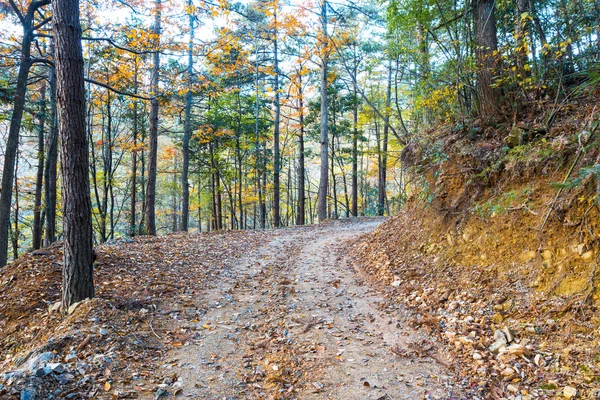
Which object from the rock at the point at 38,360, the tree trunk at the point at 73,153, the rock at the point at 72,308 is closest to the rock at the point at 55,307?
the tree trunk at the point at 73,153

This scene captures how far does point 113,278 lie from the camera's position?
561 cm

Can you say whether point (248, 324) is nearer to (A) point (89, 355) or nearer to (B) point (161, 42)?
(A) point (89, 355)

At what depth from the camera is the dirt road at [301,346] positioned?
2988 millimetres

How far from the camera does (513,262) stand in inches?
156

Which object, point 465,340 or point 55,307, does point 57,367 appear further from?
point 465,340

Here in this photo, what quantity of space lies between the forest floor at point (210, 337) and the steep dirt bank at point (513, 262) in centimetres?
49

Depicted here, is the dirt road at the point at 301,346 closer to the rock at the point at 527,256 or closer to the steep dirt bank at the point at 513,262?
the steep dirt bank at the point at 513,262

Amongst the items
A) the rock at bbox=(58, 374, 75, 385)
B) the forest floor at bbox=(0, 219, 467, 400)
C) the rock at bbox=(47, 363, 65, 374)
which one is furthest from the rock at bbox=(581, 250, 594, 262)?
the rock at bbox=(47, 363, 65, 374)

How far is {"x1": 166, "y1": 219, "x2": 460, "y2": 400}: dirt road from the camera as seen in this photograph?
9.80ft

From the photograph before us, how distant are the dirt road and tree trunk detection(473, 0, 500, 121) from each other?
150 inches

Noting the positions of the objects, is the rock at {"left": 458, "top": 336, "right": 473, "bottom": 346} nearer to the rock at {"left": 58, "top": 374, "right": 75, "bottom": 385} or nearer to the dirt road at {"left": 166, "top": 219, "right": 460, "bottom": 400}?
the dirt road at {"left": 166, "top": 219, "right": 460, "bottom": 400}

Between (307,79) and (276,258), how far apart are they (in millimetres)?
14899

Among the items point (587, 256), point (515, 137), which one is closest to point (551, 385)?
point (587, 256)

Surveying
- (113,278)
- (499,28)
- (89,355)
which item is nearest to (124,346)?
(89,355)
